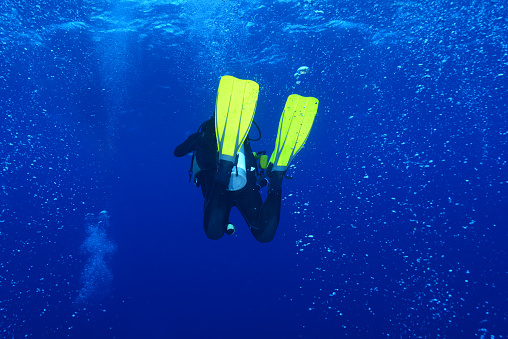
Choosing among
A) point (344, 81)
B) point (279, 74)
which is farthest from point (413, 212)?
point (279, 74)

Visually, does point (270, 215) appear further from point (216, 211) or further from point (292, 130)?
point (292, 130)

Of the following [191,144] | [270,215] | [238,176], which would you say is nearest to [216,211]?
[238,176]

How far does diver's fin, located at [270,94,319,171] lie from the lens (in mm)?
4070

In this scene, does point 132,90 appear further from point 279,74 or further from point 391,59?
point 391,59

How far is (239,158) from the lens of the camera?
12.3 ft

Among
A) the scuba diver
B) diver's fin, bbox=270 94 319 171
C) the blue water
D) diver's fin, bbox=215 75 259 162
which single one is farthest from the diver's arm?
the blue water

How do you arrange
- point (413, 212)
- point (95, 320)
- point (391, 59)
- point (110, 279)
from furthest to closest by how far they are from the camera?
point (413, 212) < point (110, 279) < point (95, 320) < point (391, 59)

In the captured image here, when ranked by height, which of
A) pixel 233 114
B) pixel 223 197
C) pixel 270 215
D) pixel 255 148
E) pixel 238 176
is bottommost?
pixel 270 215

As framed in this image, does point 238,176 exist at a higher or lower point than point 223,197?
higher

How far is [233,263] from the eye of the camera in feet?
89.2

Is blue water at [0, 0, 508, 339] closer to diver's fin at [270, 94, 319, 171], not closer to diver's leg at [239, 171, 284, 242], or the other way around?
diver's fin at [270, 94, 319, 171]

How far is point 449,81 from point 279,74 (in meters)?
12.8

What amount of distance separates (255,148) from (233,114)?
27.6m

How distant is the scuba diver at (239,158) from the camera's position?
342cm
